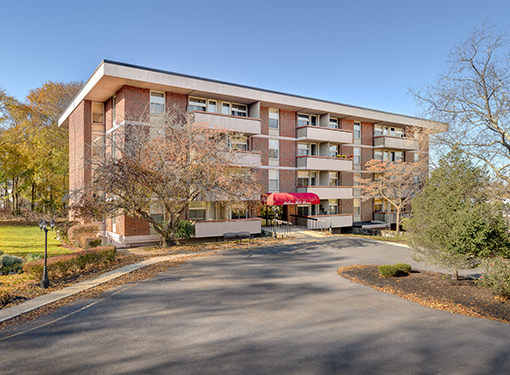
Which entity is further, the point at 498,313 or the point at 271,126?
the point at 271,126

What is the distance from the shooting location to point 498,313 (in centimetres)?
929

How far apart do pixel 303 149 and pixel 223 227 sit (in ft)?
41.6

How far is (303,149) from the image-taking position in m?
32.0

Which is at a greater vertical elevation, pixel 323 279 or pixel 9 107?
pixel 9 107

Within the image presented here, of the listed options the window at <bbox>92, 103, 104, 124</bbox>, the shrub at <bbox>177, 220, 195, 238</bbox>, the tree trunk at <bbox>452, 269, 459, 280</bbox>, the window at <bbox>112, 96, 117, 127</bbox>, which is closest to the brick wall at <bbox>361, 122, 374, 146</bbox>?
the shrub at <bbox>177, 220, 195, 238</bbox>

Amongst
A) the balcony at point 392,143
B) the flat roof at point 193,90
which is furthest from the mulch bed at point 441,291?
the balcony at point 392,143

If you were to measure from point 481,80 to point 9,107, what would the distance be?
35.3 m

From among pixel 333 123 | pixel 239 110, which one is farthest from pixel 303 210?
pixel 239 110

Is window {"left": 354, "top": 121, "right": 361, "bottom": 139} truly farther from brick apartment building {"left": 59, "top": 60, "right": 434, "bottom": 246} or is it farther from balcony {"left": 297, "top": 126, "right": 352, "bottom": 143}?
balcony {"left": 297, "top": 126, "right": 352, "bottom": 143}

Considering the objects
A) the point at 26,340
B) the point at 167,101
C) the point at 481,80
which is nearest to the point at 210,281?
the point at 26,340

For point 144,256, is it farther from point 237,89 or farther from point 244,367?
point 237,89

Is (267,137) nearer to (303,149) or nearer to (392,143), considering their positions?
(303,149)

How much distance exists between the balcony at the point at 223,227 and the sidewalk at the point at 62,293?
736cm

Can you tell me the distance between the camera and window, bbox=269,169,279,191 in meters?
29.8
